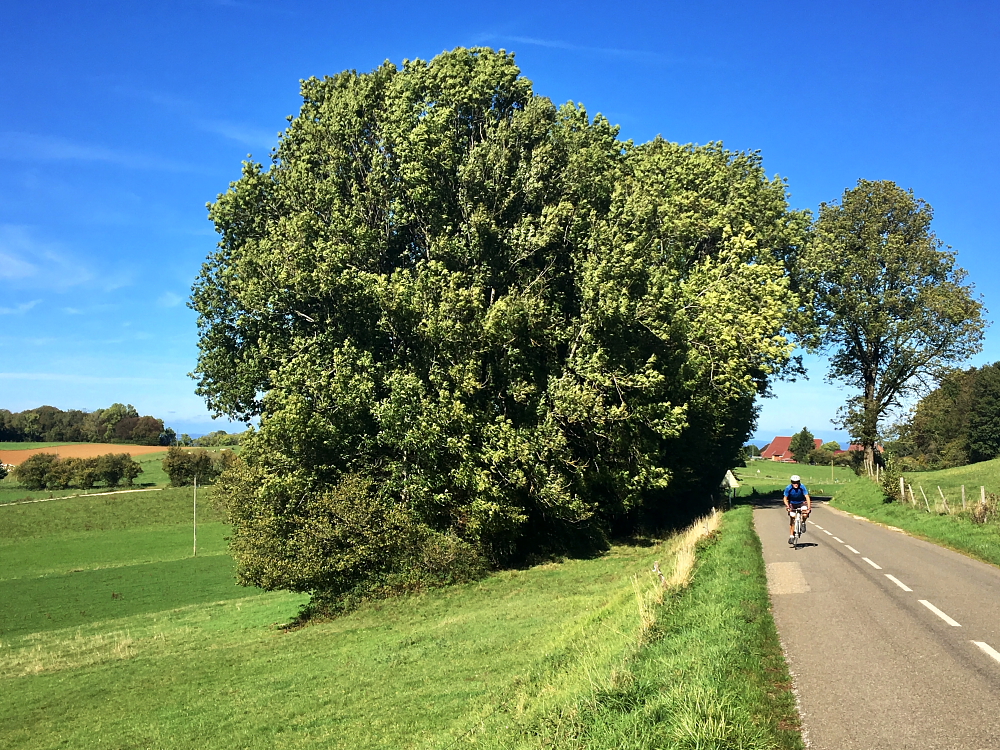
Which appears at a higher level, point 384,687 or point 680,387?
point 680,387

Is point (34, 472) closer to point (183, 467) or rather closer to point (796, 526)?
point (183, 467)

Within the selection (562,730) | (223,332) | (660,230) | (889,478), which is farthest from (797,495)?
(223,332)

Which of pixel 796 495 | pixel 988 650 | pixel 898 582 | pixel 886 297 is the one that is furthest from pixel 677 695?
pixel 886 297

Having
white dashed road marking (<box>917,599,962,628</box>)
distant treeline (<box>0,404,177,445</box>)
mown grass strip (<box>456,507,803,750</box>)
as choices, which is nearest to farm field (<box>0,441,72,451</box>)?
distant treeline (<box>0,404,177,445</box>)

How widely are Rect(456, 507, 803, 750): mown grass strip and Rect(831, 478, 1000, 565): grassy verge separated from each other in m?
11.1

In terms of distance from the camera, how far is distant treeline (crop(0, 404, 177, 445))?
174875 millimetres

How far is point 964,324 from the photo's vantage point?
51719 millimetres

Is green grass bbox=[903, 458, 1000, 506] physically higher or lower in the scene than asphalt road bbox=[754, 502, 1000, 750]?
higher

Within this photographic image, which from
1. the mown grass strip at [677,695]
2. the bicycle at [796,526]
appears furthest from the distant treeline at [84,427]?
the mown grass strip at [677,695]

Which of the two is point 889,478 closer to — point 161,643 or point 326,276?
A: point 326,276

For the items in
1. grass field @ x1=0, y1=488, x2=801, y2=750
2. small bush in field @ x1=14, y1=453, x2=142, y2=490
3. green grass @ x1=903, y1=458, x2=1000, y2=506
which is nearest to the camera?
grass field @ x1=0, y1=488, x2=801, y2=750

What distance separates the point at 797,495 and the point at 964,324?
36.6 metres

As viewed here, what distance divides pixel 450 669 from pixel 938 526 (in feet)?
64.1

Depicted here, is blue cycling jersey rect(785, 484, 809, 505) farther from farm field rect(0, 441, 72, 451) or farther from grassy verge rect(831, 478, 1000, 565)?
farm field rect(0, 441, 72, 451)
